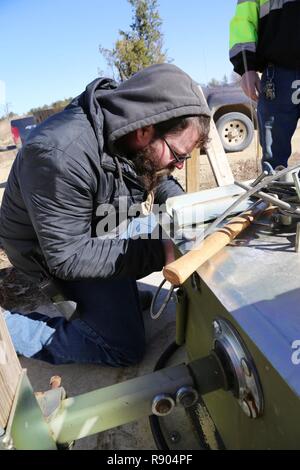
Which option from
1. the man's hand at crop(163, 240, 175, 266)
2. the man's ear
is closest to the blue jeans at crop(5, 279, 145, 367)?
the man's hand at crop(163, 240, 175, 266)

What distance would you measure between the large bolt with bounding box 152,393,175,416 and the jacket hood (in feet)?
3.05

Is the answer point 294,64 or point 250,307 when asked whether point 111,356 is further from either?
point 294,64

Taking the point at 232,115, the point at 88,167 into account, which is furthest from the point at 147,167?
the point at 232,115

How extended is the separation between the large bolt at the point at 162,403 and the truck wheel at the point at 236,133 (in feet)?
19.2

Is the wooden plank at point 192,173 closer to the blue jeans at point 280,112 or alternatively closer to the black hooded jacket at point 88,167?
the blue jeans at point 280,112

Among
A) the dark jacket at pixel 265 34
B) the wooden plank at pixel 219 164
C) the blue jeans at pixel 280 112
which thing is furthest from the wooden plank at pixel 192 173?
the dark jacket at pixel 265 34

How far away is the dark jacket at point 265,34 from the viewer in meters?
2.27

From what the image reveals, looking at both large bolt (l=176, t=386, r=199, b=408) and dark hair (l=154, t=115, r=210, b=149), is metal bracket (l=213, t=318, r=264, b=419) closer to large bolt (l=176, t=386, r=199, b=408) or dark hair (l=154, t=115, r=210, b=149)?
large bolt (l=176, t=386, r=199, b=408)

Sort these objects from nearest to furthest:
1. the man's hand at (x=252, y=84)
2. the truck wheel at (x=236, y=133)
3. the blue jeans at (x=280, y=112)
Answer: the blue jeans at (x=280, y=112), the man's hand at (x=252, y=84), the truck wheel at (x=236, y=133)

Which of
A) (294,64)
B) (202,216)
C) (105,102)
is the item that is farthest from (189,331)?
(294,64)

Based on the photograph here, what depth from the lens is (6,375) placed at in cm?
80

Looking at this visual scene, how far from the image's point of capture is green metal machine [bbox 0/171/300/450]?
28.0 inches
